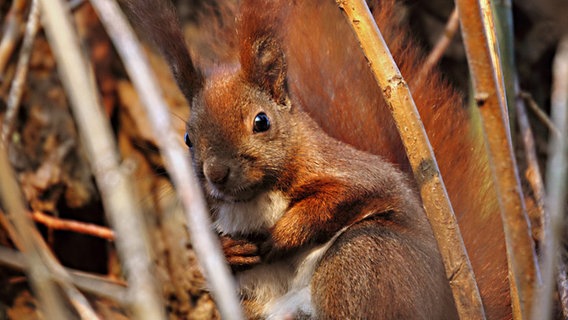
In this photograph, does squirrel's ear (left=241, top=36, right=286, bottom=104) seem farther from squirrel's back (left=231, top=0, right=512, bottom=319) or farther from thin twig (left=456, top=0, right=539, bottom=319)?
thin twig (left=456, top=0, right=539, bottom=319)

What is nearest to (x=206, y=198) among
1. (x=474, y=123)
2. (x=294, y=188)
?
(x=294, y=188)

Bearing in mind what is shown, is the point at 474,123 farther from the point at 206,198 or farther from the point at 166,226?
the point at 166,226

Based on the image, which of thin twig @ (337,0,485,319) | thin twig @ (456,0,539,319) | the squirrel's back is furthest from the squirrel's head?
thin twig @ (456,0,539,319)

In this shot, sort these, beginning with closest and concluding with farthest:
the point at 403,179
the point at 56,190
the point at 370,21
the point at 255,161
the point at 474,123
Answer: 1. the point at 370,21
2. the point at 255,161
3. the point at 403,179
4. the point at 474,123
5. the point at 56,190

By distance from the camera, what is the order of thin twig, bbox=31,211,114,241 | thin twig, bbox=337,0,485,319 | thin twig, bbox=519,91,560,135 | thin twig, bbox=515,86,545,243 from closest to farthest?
thin twig, bbox=337,0,485,319
thin twig, bbox=515,86,545,243
thin twig, bbox=519,91,560,135
thin twig, bbox=31,211,114,241

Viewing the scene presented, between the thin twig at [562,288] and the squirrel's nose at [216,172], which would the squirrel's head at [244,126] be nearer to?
the squirrel's nose at [216,172]

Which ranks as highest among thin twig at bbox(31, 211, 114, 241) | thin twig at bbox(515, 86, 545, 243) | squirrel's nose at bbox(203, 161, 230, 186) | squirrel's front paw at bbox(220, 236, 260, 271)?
squirrel's nose at bbox(203, 161, 230, 186)

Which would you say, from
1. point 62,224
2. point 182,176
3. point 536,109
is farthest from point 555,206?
point 62,224
